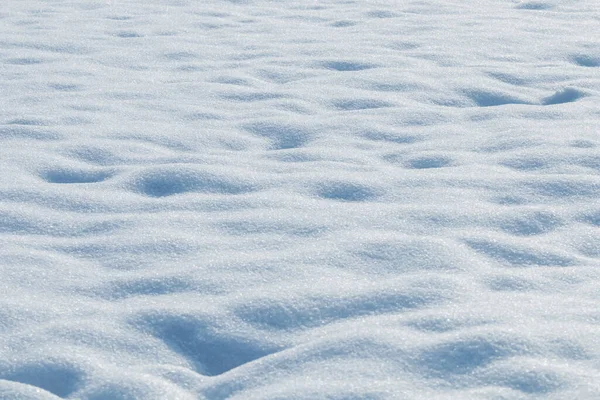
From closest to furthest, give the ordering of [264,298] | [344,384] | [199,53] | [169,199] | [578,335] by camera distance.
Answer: [344,384] < [578,335] < [264,298] < [169,199] < [199,53]

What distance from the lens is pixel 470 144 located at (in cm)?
329

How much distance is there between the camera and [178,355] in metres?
2.04

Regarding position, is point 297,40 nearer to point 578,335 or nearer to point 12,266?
point 12,266

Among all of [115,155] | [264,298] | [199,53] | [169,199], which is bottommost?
[264,298]

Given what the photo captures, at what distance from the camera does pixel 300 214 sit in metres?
2.69

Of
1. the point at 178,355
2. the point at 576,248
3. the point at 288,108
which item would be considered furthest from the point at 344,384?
the point at 288,108

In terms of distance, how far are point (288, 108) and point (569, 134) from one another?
1083 mm

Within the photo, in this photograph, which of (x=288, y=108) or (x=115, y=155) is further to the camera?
(x=288, y=108)

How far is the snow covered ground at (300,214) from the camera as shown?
1.94 metres

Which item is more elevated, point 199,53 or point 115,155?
point 199,53

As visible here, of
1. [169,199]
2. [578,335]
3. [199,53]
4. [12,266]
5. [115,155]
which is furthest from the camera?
[199,53]

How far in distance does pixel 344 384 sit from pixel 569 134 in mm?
1818

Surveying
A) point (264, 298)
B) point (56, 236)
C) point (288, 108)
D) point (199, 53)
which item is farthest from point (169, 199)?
point (199, 53)

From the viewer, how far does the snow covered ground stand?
1.94m
